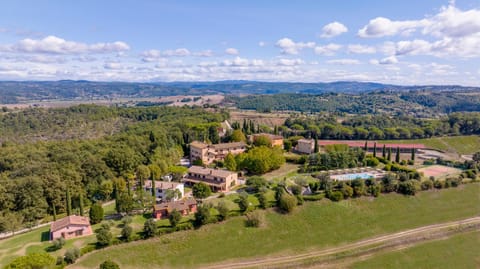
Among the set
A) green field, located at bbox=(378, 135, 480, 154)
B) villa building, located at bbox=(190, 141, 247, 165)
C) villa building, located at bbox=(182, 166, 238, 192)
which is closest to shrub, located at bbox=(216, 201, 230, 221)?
villa building, located at bbox=(182, 166, 238, 192)

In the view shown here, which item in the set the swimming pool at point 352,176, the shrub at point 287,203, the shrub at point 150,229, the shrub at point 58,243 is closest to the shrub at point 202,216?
the shrub at point 150,229

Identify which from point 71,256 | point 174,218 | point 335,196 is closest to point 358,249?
point 335,196

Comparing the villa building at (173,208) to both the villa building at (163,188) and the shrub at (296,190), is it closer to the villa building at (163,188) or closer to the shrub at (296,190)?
the villa building at (163,188)

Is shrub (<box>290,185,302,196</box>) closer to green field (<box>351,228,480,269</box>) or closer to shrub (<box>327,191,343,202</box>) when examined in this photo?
shrub (<box>327,191,343,202</box>)

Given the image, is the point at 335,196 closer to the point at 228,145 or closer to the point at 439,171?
the point at 228,145

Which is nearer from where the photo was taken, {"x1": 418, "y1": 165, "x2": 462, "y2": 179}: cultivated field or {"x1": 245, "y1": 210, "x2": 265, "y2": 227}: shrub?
{"x1": 245, "y1": 210, "x2": 265, "y2": 227}: shrub

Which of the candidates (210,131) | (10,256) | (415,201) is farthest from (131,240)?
(210,131)
